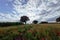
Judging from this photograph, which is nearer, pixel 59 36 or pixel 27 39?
pixel 27 39

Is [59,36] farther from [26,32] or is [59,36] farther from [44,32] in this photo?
[26,32]

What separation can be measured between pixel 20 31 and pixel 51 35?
1.11 metres

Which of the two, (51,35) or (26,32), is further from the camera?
(51,35)

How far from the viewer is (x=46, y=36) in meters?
4.94

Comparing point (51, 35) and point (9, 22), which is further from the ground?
point (9, 22)

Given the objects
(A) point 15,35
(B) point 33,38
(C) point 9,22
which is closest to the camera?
(A) point 15,35

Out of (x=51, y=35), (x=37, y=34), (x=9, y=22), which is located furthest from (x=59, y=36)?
(x=9, y=22)

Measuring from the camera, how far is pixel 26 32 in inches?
180

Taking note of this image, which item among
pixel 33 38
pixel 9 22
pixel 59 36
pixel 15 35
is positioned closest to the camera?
pixel 15 35

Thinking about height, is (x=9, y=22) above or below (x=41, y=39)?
above

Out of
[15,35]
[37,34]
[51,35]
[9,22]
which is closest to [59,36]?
[51,35]

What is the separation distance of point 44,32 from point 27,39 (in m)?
0.60

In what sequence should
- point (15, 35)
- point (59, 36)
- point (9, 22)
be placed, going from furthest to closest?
point (9, 22) → point (59, 36) → point (15, 35)

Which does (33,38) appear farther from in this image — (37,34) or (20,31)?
(20,31)
